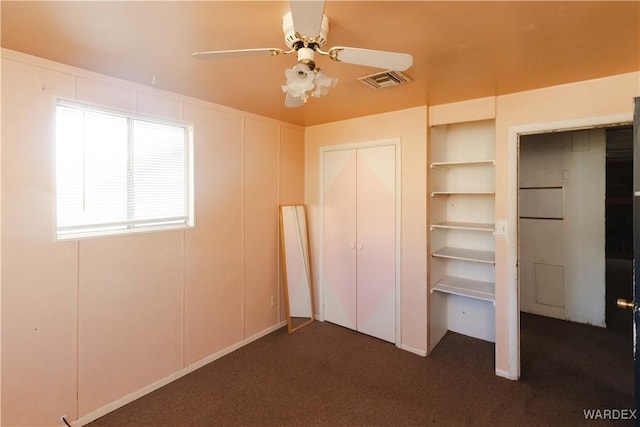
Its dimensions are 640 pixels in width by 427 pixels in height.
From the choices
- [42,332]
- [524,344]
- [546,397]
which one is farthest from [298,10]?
[524,344]

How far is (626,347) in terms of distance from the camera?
9.93ft

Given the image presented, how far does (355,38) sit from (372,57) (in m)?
0.38

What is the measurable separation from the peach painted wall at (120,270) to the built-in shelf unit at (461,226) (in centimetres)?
177

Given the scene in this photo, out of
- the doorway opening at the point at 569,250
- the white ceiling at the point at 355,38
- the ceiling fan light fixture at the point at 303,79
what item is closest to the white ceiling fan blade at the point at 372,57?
the ceiling fan light fixture at the point at 303,79

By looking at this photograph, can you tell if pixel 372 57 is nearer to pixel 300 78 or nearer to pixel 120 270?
pixel 300 78

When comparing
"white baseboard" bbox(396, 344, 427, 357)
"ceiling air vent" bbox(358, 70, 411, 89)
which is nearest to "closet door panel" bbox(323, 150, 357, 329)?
"white baseboard" bbox(396, 344, 427, 357)

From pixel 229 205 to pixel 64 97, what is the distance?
145cm

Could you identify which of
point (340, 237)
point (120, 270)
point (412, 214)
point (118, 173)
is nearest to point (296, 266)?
point (340, 237)

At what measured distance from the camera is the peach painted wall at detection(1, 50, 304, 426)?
1.83 m

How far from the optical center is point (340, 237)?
358 centimetres

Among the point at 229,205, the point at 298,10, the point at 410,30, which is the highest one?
the point at 410,30

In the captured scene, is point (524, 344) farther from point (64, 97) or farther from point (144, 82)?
point (64, 97)

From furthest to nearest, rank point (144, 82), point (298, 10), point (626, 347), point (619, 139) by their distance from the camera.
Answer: point (619, 139) < point (626, 347) < point (144, 82) < point (298, 10)

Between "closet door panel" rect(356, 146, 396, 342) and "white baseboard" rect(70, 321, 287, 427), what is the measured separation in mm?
1203
